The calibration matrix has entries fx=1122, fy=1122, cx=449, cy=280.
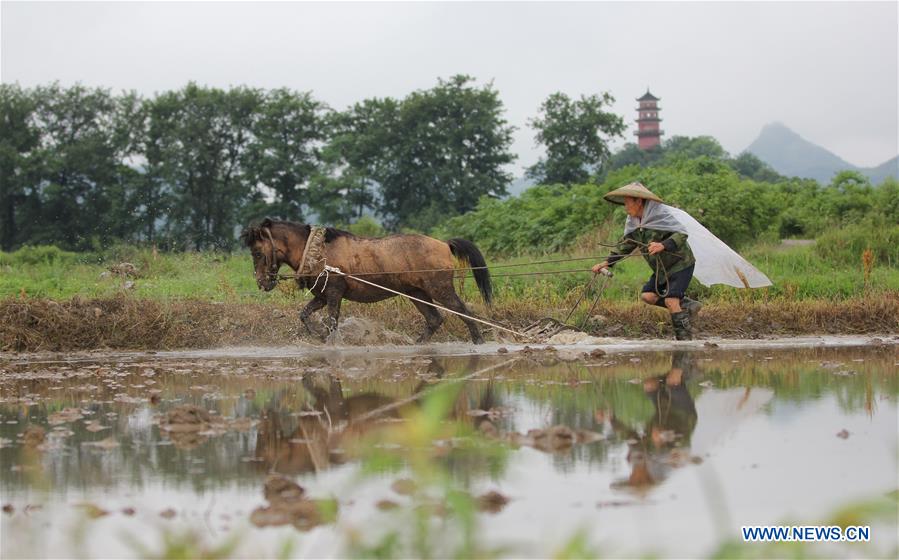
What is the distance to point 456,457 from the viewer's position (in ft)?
22.8

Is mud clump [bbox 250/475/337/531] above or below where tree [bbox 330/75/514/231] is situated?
below

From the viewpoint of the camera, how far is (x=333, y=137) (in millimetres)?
54906

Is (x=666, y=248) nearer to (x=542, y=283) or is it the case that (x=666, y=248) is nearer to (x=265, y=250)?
(x=265, y=250)

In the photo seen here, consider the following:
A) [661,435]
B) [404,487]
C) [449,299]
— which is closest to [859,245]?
[449,299]

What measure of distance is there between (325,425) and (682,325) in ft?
22.4

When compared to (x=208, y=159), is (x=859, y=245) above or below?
below

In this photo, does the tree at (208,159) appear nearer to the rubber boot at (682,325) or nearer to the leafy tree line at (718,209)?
the leafy tree line at (718,209)

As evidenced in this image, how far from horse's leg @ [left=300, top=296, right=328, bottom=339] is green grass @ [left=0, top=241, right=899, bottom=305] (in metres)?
1.68

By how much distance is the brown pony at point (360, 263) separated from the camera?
571 inches

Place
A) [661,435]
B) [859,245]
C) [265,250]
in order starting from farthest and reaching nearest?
1. [859,245]
2. [265,250]
3. [661,435]

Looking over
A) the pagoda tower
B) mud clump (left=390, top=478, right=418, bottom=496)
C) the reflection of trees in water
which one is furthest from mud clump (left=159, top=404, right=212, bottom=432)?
the pagoda tower

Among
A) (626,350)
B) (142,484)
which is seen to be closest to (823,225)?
(626,350)

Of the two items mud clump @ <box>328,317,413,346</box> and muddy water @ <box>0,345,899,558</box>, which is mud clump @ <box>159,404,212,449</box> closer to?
muddy water @ <box>0,345,899,558</box>

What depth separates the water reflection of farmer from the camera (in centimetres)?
647
